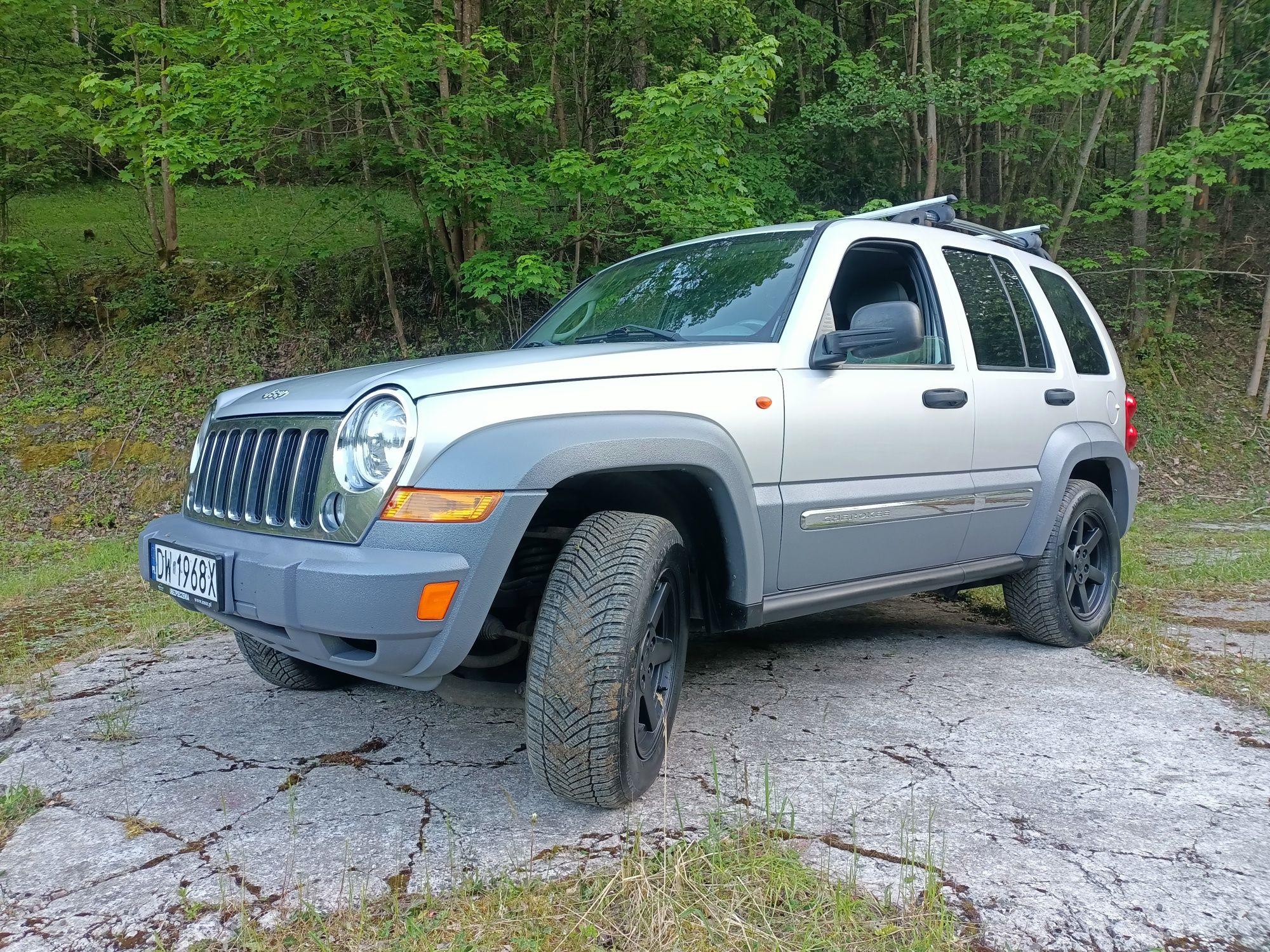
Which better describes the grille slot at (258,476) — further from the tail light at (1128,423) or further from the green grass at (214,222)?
the green grass at (214,222)

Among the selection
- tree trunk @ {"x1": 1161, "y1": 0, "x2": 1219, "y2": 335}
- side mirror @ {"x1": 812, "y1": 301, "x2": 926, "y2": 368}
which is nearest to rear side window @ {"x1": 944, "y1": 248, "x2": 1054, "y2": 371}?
side mirror @ {"x1": 812, "y1": 301, "x2": 926, "y2": 368}

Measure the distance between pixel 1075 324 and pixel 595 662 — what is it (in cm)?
347

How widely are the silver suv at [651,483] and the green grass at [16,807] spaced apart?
68 centimetres

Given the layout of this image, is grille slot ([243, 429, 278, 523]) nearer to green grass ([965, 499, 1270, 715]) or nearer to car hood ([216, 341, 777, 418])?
car hood ([216, 341, 777, 418])

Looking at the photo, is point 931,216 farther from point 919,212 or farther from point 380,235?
point 380,235

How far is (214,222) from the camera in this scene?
15578 mm

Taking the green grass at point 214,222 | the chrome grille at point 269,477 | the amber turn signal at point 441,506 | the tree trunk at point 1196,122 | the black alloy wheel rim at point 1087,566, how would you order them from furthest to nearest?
1. the tree trunk at point 1196,122
2. the green grass at point 214,222
3. the black alloy wheel rim at point 1087,566
4. the chrome grille at point 269,477
5. the amber turn signal at point 441,506

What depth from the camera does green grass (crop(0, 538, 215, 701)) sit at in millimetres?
4062

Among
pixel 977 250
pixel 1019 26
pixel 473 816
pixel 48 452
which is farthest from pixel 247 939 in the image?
pixel 1019 26

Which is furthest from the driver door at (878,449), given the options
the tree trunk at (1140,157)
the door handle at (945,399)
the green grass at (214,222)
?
the tree trunk at (1140,157)

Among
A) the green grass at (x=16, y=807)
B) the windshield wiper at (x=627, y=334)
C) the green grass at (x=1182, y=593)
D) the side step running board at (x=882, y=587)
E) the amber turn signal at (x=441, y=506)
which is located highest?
the windshield wiper at (x=627, y=334)

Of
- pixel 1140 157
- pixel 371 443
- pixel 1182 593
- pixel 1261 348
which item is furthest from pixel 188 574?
pixel 1261 348

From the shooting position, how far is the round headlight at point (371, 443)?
88.1 inches

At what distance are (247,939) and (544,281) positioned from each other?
745cm
